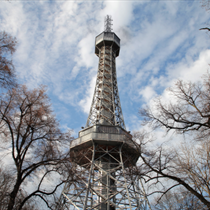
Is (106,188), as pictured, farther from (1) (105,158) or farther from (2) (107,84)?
(2) (107,84)

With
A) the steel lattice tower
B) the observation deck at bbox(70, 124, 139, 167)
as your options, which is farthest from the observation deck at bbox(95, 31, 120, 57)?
the observation deck at bbox(70, 124, 139, 167)

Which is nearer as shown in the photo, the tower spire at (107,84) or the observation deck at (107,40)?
the tower spire at (107,84)

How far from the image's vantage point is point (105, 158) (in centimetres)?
2270

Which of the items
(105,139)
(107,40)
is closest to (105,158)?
(105,139)

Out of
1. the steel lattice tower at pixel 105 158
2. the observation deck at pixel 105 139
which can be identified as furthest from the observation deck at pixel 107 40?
the observation deck at pixel 105 139

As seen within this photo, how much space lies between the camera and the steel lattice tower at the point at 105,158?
18672mm

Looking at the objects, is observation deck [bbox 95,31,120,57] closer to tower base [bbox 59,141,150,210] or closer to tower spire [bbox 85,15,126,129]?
tower spire [bbox 85,15,126,129]

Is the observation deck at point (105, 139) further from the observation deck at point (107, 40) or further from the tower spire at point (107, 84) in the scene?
the observation deck at point (107, 40)

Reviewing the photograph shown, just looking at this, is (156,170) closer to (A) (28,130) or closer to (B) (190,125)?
(B) (190,125)

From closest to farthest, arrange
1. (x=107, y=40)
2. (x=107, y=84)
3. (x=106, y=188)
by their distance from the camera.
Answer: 1. (x=106, y=188)
2. (x=107, y=84)
3. (x=107, y=40)

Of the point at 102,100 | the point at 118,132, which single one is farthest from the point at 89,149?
the point at 102,100

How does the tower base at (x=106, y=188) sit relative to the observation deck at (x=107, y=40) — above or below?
below

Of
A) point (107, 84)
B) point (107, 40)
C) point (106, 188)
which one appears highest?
point (107, 40)

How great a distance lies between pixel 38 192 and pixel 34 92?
453cm
